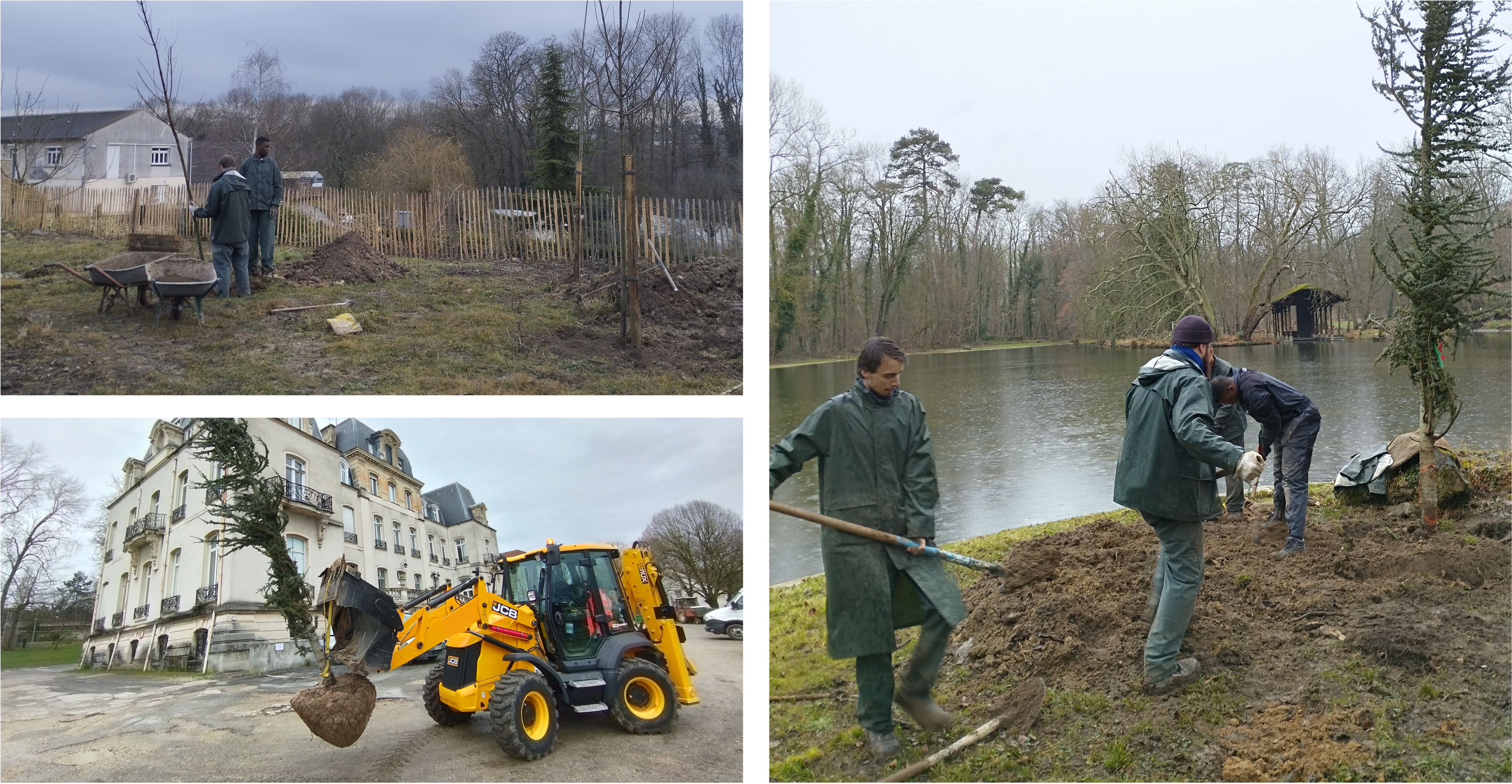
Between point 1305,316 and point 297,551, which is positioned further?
point 1305,316

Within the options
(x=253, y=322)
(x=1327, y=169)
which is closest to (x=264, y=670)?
(x=253, y=322)

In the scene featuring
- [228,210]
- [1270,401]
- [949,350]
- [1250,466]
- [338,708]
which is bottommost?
[338,708]

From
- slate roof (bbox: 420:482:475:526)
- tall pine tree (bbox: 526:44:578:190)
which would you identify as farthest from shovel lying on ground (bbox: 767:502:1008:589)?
tall pine tree (bbox: 526:44:578:190)

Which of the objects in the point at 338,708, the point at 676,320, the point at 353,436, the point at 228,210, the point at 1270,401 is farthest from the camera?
the point at 228,210

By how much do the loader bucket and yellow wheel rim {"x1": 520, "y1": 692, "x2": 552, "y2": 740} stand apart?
0.67 meters

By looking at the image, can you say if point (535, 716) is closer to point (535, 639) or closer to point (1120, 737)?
point (535, 639)

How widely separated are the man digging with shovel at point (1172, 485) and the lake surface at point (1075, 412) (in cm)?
156

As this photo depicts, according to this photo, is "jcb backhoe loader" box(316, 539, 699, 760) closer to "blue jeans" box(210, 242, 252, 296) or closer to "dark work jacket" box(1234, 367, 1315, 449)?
"dark work jacket" box(1234, 367, 1315, 449)

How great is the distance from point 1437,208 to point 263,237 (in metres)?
8.34

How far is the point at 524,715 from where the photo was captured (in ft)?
13.1

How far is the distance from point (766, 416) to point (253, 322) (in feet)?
15.4

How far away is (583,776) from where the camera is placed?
150 inches

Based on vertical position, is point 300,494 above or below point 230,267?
below

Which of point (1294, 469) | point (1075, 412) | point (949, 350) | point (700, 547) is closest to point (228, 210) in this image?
point (700, 547)
